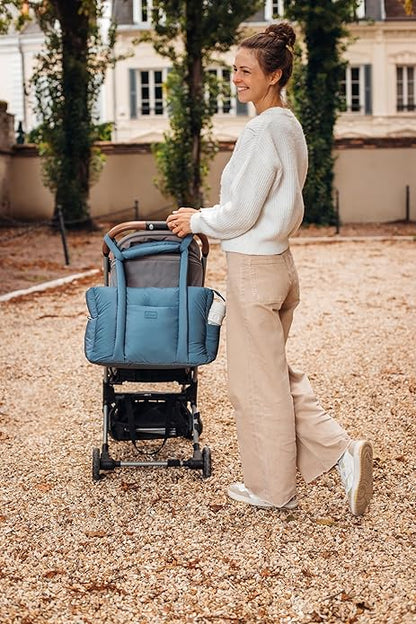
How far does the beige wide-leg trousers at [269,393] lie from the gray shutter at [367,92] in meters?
32.0

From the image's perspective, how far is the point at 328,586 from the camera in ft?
10.7

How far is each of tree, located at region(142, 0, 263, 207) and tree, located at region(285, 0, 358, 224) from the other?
241 cm

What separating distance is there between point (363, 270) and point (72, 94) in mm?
10000

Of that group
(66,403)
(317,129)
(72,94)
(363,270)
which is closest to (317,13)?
(317,129)

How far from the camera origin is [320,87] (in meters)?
24.1

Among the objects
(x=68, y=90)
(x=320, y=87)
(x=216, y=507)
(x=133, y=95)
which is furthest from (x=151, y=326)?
(x=133, y=95)

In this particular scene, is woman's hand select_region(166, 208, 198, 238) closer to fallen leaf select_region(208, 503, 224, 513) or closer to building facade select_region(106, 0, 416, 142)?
fallen leaf select_region(208, 503, 224, 513)

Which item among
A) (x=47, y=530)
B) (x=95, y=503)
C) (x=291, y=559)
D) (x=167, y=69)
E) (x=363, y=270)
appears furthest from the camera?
(x=167, y=69)

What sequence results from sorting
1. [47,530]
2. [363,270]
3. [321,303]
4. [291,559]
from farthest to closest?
[363,270] → [321,303] → [47,530] → [291,559]

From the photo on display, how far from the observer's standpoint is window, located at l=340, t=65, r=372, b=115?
34688mm

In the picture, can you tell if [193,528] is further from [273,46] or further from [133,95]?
[133,95]

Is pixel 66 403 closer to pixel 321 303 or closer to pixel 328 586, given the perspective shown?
pixel 328 586

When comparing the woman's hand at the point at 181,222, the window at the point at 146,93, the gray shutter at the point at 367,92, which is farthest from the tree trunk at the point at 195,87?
the woman's hand at the point at 181,222

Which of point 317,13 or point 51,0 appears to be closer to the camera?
point 51,0
